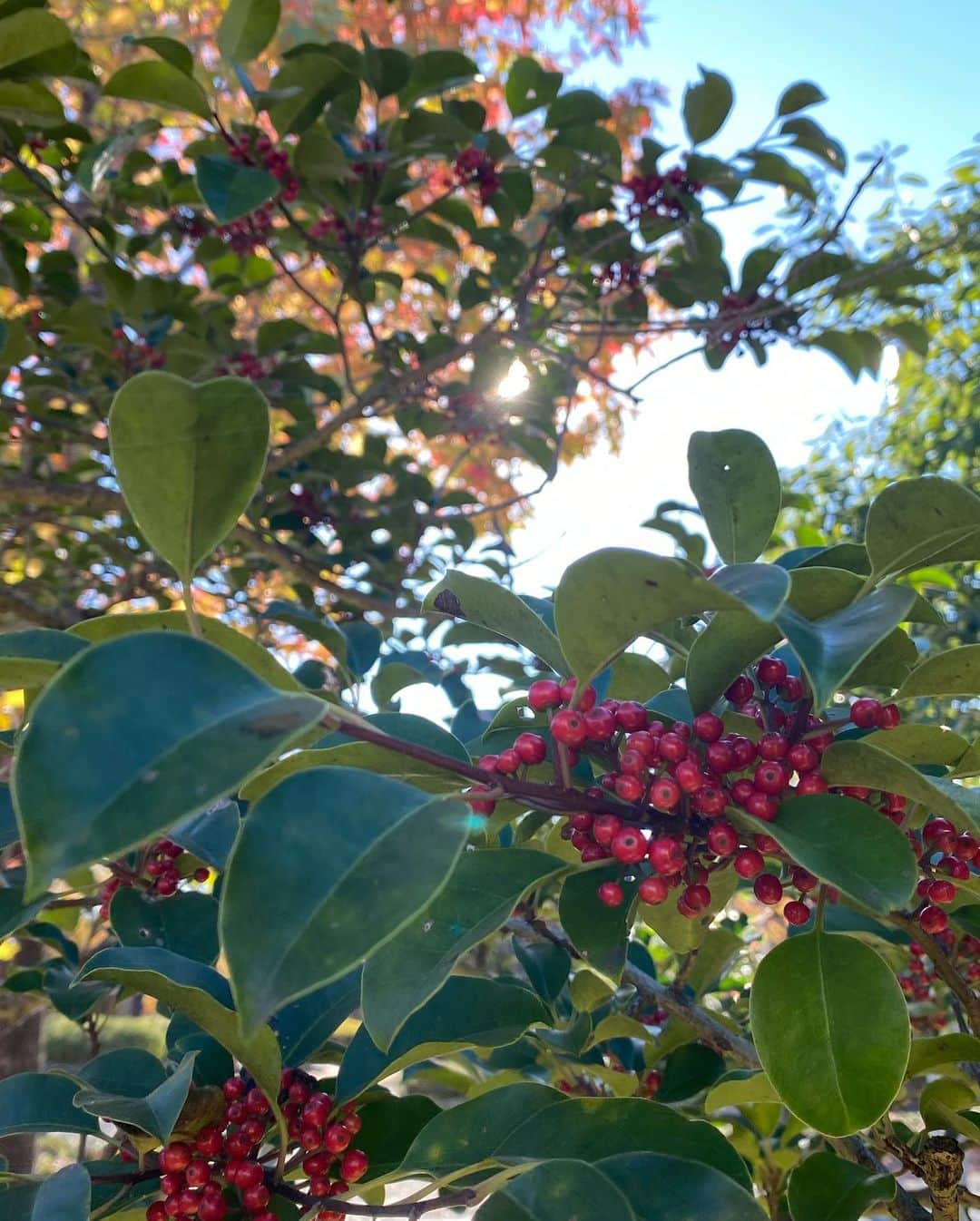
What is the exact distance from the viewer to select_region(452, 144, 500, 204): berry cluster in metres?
2.57

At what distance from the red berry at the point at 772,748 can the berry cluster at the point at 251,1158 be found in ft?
→ 1.84

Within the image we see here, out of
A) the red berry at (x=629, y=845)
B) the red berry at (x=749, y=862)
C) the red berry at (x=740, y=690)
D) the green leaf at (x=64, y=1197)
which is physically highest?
the red berry at (x=740, y=690)

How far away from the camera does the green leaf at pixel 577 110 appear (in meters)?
2.40

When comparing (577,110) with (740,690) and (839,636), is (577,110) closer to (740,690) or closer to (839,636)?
(740,690)

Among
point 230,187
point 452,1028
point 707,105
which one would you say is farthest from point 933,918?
point 707,105

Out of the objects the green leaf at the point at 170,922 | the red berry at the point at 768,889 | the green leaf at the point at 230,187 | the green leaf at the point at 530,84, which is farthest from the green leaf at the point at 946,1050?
the green leaf at the point at 530,84

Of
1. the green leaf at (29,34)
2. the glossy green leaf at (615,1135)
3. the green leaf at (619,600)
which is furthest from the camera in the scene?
the green leaf at (29,34)

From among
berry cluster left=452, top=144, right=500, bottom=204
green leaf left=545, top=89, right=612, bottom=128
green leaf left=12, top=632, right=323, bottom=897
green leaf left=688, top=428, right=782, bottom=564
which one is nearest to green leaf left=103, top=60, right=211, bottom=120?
berry cluster left=452, top=144, right=500, bottom=204

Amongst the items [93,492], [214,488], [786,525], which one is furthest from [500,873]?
[786,525]

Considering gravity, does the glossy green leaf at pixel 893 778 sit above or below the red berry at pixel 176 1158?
above

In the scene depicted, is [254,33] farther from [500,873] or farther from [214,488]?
[500,873]

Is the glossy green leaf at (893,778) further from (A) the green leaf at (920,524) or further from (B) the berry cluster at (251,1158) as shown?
(B) the berry cluster at (251,1158)

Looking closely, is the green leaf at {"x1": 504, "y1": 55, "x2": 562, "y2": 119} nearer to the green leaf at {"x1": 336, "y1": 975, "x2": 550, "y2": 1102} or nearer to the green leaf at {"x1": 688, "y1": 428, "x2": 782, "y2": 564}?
the green leaf at {"x1": 688, "y1": 428, "x2": 782, "y2": 564}

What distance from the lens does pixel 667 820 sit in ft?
2.67
